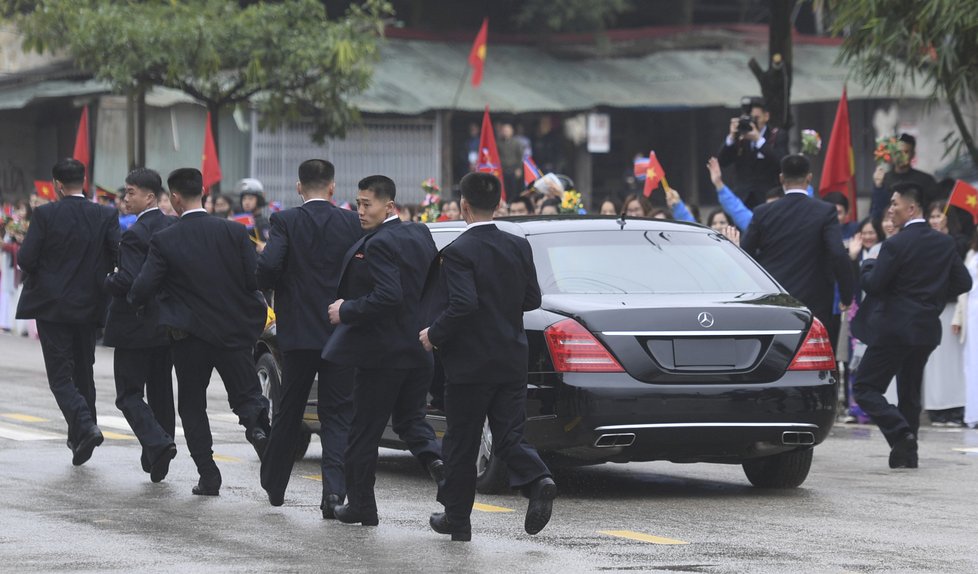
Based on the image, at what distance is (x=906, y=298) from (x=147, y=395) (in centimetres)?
494

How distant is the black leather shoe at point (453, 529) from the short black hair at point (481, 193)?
142 cm

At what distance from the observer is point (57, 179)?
1212cm

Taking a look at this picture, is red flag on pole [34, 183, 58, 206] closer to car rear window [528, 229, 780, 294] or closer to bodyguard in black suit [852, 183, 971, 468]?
bodyguard in black suit [852, 183, 971, 468]

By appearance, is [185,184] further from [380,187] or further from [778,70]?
[778,70]

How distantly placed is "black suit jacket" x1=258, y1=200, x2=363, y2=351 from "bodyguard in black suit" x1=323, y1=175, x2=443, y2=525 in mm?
467

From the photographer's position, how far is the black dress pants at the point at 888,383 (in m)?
12.1

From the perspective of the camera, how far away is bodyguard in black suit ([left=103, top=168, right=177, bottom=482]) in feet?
35.6

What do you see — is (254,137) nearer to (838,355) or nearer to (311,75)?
(311,75)

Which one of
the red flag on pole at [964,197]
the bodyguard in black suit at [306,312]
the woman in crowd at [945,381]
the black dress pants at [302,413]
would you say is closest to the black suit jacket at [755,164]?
the woman in crowd at [945,381]

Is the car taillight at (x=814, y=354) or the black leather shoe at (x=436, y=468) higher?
the car taillight at (x=814, y=354)

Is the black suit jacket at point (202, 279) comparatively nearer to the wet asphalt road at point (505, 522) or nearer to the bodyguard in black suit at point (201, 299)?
the bodyguard in black suit at point (201, 299)

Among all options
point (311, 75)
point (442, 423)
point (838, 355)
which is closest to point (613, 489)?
point (442, 423)

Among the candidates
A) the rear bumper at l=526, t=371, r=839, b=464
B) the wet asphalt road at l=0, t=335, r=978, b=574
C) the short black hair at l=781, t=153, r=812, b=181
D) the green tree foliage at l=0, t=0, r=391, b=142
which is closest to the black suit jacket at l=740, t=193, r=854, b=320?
the short black hair at l=781, t=153, r=812, b=181

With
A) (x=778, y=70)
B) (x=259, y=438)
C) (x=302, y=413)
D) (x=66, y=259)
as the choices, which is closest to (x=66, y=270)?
(x=66, y=259)
